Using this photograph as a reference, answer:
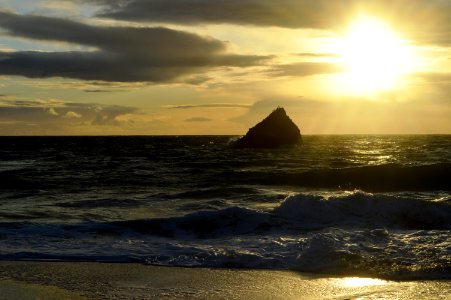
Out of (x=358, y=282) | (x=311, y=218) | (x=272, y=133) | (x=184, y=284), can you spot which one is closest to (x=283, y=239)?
(x=311, y=218)

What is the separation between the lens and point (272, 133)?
68312 millimetres

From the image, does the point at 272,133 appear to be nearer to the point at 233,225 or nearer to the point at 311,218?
the point at 311,218

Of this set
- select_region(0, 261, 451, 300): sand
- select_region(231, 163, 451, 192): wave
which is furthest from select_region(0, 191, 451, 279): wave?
select_region(231, 163, 451, 192): wave

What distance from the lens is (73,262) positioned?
11047 mm

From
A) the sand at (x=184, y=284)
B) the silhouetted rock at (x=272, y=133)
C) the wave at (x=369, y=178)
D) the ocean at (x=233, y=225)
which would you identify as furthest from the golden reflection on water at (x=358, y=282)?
the silhouetted rock at (x=272, y=133)

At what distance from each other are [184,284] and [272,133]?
59.5m

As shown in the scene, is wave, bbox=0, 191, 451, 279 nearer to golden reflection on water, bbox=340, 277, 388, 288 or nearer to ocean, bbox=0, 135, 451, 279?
ocean, bbox=0, 135, 451, 279

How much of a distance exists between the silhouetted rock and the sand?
5731 cm

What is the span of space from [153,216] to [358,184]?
15.2 m

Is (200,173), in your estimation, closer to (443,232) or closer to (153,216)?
(153,216)

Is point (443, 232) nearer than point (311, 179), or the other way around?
point (443, 232)

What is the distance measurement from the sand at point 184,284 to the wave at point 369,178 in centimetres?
1791

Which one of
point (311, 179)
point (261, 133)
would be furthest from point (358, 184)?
point (261, 133)

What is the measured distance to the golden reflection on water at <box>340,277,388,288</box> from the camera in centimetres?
934
